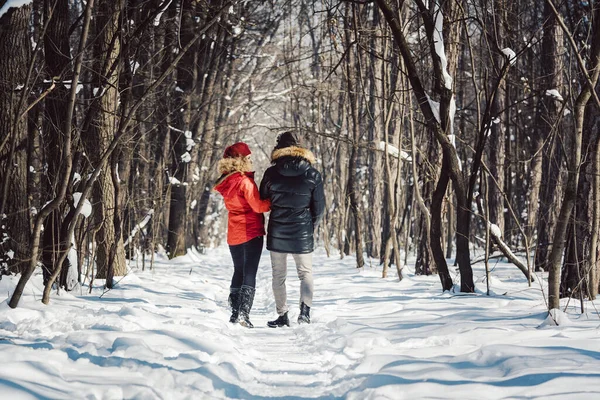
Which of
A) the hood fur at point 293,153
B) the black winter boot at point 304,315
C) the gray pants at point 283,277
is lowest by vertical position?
the black winter boot at point 304,315

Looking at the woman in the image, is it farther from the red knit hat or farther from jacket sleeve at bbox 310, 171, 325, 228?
jacket sleeve at bbox 310, 171, 325, 228

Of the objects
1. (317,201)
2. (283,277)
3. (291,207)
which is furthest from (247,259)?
(317,201)

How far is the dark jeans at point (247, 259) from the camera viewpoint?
6.08 m

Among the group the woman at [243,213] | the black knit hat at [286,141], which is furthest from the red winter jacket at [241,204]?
the black knit hat at [286,141]

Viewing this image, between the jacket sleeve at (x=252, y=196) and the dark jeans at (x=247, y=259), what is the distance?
0.35 metres

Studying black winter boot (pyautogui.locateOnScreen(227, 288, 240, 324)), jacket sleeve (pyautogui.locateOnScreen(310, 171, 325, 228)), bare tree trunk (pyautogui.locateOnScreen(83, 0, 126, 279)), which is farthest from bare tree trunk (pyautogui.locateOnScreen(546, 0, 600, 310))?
bare tree trunk (pyautogui.locateOnScreen(83, 0, 126, 279))

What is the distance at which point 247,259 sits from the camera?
20.0 ft

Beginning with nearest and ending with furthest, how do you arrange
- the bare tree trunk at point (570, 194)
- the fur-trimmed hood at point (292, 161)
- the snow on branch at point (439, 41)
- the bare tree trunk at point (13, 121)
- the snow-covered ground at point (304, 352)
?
the snow-covered ground at point (304, 352)
the bare tree trunk at point (570, 194)
the fur-trimmed hood at point (292, 161)
the bare tree trunk at point (13, 121)
the snow on branch at point (439, 41)

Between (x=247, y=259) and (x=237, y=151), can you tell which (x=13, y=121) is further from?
(x=247, y=259)

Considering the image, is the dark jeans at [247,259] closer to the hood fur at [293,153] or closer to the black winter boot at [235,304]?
the black winter boot at [235,304]

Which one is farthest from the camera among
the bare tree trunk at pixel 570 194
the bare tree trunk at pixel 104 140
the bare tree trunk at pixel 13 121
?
the bare tree trunk at pixel 104 140

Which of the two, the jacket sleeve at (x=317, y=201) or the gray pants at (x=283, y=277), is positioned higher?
the jacket sleeve at (x=317, y=201)

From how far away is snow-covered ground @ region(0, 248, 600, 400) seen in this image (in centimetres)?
321

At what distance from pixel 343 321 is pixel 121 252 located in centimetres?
466
